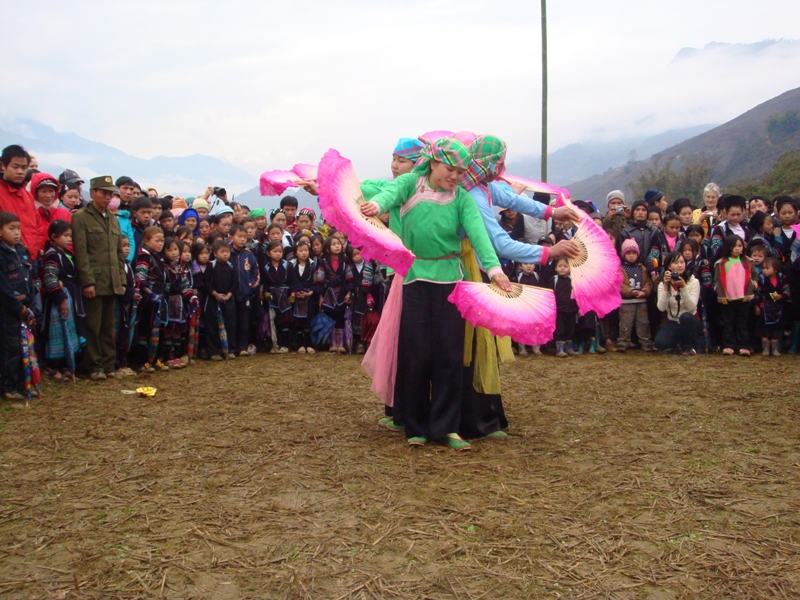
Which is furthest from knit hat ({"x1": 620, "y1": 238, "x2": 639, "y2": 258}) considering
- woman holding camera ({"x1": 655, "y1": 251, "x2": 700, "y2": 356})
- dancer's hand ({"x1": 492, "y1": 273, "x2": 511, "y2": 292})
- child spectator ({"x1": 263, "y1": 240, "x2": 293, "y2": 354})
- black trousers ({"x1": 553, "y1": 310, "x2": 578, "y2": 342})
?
dancer's hand ({"x1": 492, "y1": 273, "x2": 511, "y2": 292})

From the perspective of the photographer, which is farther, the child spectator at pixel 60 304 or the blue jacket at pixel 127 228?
the blue jacket at pixel 127 228

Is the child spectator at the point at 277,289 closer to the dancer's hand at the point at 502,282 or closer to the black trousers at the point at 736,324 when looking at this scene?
the dancer's hand at the point at 502,282

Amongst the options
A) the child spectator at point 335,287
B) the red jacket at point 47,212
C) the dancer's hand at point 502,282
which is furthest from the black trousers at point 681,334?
the red jacket at point 47,212

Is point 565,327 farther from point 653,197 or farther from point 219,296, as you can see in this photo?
point 219,296

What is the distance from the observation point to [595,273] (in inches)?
186

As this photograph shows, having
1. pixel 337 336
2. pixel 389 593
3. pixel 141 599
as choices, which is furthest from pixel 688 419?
pixel 337 336

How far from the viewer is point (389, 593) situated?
2.84 metres

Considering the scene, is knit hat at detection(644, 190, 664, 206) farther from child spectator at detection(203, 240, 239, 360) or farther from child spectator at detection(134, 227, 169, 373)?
child spectator at detection(134, 227, 169, 373)

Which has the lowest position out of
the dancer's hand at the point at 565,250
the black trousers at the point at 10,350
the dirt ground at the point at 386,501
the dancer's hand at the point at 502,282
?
the dirt ground at the point at 386,501

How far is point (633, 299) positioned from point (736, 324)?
4.19 ft

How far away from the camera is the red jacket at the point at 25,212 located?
6539mm

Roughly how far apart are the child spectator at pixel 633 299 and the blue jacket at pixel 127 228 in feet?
19.6

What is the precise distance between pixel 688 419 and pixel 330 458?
2819 mm

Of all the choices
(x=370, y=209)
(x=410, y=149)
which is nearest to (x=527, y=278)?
(x=410, y=149)
